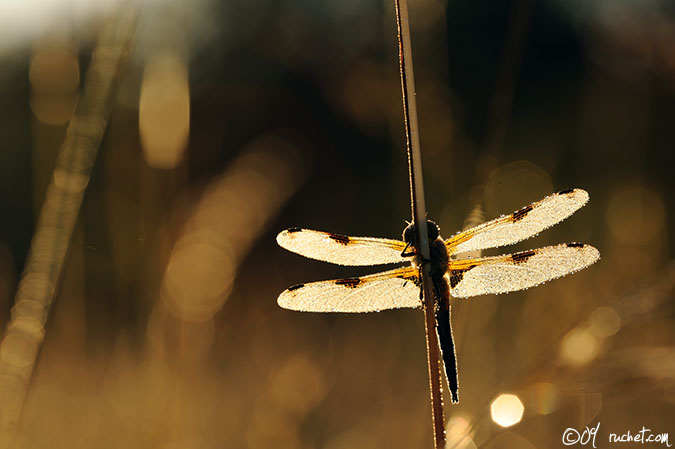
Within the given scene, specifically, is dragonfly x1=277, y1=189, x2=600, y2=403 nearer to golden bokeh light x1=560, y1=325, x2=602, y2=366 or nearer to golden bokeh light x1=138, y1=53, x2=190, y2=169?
golden bokeh light x1=560, y1=325, x2=602, y2=366

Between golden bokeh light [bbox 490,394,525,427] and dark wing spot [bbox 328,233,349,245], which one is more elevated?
dark wing spot [bbox 328,233,349,245]

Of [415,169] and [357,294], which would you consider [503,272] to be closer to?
[357,294]

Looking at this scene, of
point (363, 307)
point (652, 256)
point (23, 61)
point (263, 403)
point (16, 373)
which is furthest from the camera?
point (23, 61)

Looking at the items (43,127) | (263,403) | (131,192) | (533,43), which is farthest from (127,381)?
(533,43)

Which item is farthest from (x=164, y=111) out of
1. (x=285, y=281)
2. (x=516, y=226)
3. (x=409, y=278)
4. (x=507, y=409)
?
(x=285, y=281)

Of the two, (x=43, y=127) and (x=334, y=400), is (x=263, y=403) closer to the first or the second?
(x=334, y=400)

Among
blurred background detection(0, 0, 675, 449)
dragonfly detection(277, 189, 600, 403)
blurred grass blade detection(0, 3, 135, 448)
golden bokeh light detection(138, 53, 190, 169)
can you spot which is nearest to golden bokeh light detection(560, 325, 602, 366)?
blurred background detection(0, 0, 675, 449)

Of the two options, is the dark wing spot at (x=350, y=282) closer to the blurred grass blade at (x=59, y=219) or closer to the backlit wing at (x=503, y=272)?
the backlit wing at (x=503, y=272)

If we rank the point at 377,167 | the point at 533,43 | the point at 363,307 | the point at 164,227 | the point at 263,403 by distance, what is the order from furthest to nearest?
the point at 533,43 < the point at 377,167 < the point at 263,403 < the point at 164,227 < the point at 363,307
